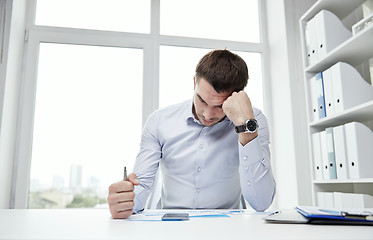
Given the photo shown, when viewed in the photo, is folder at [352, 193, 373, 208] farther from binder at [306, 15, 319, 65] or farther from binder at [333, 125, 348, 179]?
binder at [306, 15, 319, 65]

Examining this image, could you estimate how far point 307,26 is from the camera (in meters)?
2.04

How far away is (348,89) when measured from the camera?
1.71m

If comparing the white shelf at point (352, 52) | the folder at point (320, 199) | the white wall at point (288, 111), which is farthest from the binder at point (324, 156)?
the white wall at point (288, 111)

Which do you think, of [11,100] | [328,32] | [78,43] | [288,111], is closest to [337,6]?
[328,32]

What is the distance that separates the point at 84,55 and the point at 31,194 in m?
1.16

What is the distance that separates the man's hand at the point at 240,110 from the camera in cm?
112

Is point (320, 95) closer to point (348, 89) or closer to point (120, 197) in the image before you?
point (348, 89)

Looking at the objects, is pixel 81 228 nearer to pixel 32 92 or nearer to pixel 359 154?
pixel 359 154

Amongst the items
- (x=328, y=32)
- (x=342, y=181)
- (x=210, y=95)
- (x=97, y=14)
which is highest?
(x=97, y=14)

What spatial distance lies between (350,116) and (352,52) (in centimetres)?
37

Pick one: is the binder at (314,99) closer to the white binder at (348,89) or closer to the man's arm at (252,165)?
the white binder at (348,89)

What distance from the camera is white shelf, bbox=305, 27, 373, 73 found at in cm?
161

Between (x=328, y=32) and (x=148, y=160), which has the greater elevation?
(x=328, y=32)

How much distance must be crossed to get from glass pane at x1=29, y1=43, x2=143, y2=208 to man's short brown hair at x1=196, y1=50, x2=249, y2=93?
1404mm
